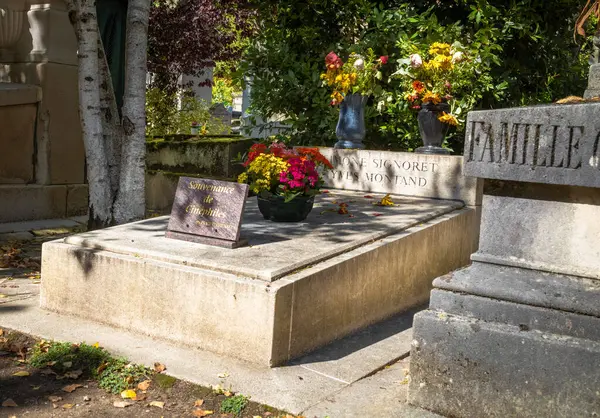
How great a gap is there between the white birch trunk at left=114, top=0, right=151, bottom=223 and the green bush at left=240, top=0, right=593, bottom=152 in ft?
11.4

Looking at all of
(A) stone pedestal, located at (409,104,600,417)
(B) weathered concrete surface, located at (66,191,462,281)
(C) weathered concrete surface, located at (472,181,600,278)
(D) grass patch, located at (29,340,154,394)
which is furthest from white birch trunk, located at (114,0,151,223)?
(C) weathered concrete surface, located at (472,181,600,278)

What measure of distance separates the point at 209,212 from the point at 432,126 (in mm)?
4035

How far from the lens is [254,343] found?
4.53 meters

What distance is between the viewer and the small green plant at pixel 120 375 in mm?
4293

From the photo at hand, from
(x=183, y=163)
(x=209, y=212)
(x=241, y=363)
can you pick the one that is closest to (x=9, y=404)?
(x=241, y=363)

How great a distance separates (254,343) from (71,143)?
6148 millimetres

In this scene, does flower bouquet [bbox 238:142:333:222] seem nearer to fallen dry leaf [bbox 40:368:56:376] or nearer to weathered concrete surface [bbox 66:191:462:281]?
weathered concrete surface [bbox 66:191:462:281]

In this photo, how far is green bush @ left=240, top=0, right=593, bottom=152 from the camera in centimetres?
981

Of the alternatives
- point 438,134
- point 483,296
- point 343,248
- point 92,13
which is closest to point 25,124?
point 92,13

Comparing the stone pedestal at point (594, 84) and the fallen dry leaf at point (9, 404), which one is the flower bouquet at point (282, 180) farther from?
the fallen dry leaf at point (9, 404)

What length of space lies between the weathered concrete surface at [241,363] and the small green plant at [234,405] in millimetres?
76

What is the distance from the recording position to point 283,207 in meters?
6.06

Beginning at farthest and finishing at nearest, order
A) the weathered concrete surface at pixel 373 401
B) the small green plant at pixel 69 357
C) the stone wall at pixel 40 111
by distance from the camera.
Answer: the stone wall at pixel 40 111, the small green plant at pixel 69 357, the weathered concrete surface at pixel 373 401

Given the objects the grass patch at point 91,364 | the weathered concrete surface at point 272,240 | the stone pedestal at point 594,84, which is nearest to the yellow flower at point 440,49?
the weathered concrete surface at point 272,240
